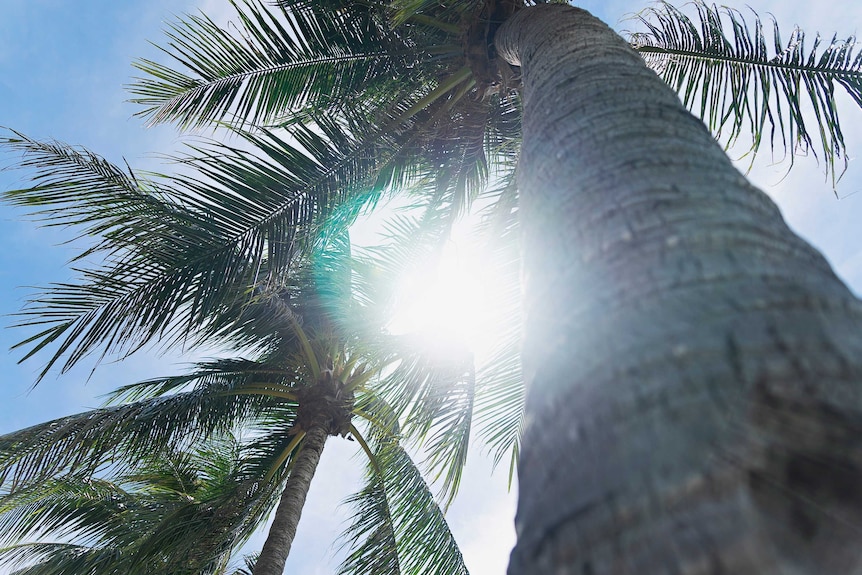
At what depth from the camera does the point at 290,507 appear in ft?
21.1

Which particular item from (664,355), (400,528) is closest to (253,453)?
(400,528)

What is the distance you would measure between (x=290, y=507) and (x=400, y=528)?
1.36 meters

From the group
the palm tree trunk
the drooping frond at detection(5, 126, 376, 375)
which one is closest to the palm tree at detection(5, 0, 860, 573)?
the drooping frond at detection(5, 126, 376, 375)

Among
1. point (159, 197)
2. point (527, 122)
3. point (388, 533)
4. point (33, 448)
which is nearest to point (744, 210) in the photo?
point (527, 122)

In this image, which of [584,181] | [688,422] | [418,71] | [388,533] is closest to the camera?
[688,422]

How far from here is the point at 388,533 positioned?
6938 millimetres

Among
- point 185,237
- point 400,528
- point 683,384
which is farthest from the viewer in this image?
point 400,528

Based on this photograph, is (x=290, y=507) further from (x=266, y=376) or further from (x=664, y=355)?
(x=664, y=355)

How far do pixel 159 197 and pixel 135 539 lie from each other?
3962mm

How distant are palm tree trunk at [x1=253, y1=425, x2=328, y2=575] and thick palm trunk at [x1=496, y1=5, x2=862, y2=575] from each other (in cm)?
576

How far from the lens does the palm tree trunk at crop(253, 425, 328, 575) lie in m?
5.94

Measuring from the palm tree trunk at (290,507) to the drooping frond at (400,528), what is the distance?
32.3 inches

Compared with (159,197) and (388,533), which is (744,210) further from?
(388,533)

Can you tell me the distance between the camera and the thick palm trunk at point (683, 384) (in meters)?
0.60
